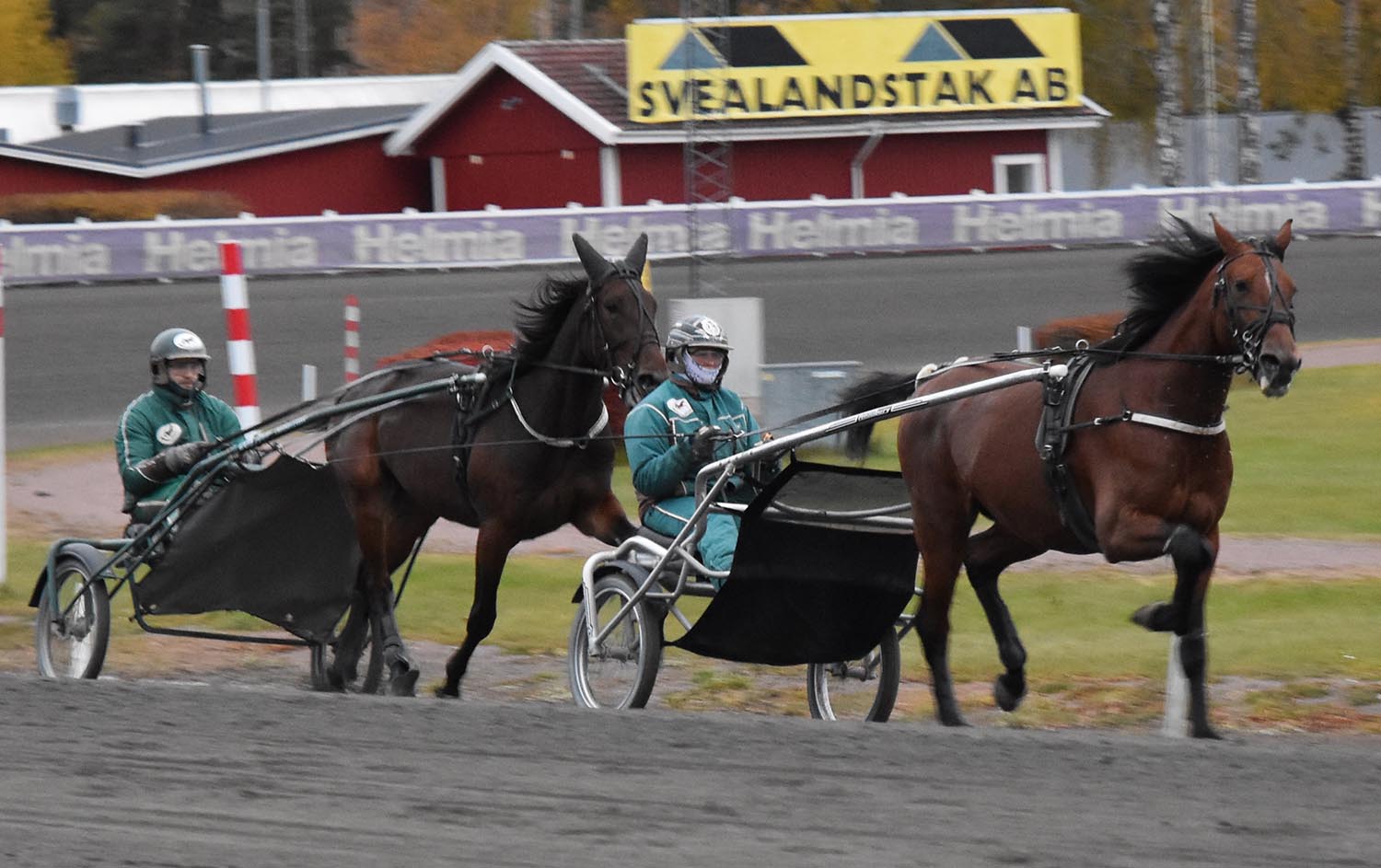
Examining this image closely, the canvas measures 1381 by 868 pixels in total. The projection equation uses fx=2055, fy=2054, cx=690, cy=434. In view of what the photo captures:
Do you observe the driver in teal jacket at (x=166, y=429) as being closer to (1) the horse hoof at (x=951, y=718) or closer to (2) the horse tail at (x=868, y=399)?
(2) the horse tail at (x=868, y=399)

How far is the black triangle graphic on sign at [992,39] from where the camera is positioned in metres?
31.4

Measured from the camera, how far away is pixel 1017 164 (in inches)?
1257

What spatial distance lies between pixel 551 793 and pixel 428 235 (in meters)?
17.5

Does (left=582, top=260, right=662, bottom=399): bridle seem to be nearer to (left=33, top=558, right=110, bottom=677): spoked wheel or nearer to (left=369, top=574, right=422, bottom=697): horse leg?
(left=369, top=574, right=422, bottom=697): horse leg

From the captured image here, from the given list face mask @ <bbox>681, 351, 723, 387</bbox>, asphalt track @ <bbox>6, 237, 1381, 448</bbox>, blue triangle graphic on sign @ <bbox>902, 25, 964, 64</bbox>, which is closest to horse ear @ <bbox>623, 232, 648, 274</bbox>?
face mask @ <bbox>681, 351, 723, 387</bbox>

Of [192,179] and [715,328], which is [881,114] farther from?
[715,328]

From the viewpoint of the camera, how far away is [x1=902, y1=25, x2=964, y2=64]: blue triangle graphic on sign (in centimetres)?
3117

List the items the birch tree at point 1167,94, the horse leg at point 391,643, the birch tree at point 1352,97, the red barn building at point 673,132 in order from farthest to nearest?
the birch tree at point 1352,97 → the birch tree at point 1167,94 → the red barn building at point 673,132 → the horse leg at point 391,643

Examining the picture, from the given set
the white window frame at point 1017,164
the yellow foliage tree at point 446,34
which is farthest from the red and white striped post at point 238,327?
the yellow foliage tree at point 446,34

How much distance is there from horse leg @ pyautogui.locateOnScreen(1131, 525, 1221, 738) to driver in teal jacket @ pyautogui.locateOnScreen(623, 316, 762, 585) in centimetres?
149

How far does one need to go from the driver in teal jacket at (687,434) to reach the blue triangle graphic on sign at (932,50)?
81.2ft

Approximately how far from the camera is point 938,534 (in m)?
7.05

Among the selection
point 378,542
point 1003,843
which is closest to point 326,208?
point 378,542

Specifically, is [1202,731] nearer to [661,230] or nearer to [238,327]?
[238,327]
